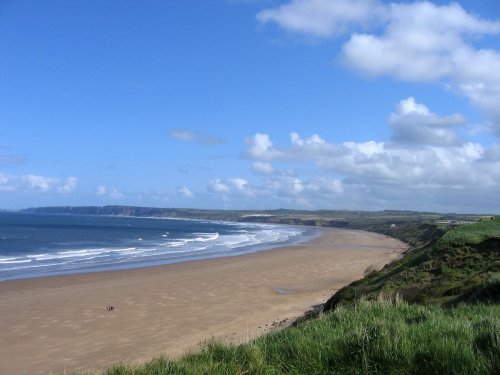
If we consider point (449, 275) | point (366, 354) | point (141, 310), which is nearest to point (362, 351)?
point (366, 354)

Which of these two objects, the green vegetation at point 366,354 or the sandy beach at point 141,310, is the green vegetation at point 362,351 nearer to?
the green vegetation at point 366,354

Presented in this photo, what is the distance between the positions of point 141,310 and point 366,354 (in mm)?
16465

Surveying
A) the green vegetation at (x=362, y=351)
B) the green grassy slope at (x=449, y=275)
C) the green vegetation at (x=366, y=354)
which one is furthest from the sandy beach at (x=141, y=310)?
the green grassy slope at (x=449, y=275)

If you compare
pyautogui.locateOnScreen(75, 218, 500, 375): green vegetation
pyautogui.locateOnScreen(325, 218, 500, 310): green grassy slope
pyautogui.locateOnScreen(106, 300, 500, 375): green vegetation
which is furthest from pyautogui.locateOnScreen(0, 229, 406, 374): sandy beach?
pyautogui.locateOnScreen(325, 218, 500, 310): green grassy slope

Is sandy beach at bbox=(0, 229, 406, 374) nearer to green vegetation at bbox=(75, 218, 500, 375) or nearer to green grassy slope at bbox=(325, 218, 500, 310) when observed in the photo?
green vegetation at bbox=(75, 218, 500, 375)

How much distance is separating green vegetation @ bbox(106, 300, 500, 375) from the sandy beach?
2.00m

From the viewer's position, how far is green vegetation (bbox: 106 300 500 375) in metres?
5.11

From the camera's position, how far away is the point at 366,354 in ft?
17.7

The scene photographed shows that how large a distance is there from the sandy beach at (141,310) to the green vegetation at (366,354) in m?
2.00

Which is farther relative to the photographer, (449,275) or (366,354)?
(449,275)

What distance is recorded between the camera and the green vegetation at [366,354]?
511 cm

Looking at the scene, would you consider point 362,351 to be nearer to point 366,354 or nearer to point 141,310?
point 366,354

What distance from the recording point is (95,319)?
18562mm

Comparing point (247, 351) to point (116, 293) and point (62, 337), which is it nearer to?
point (62, 337)
